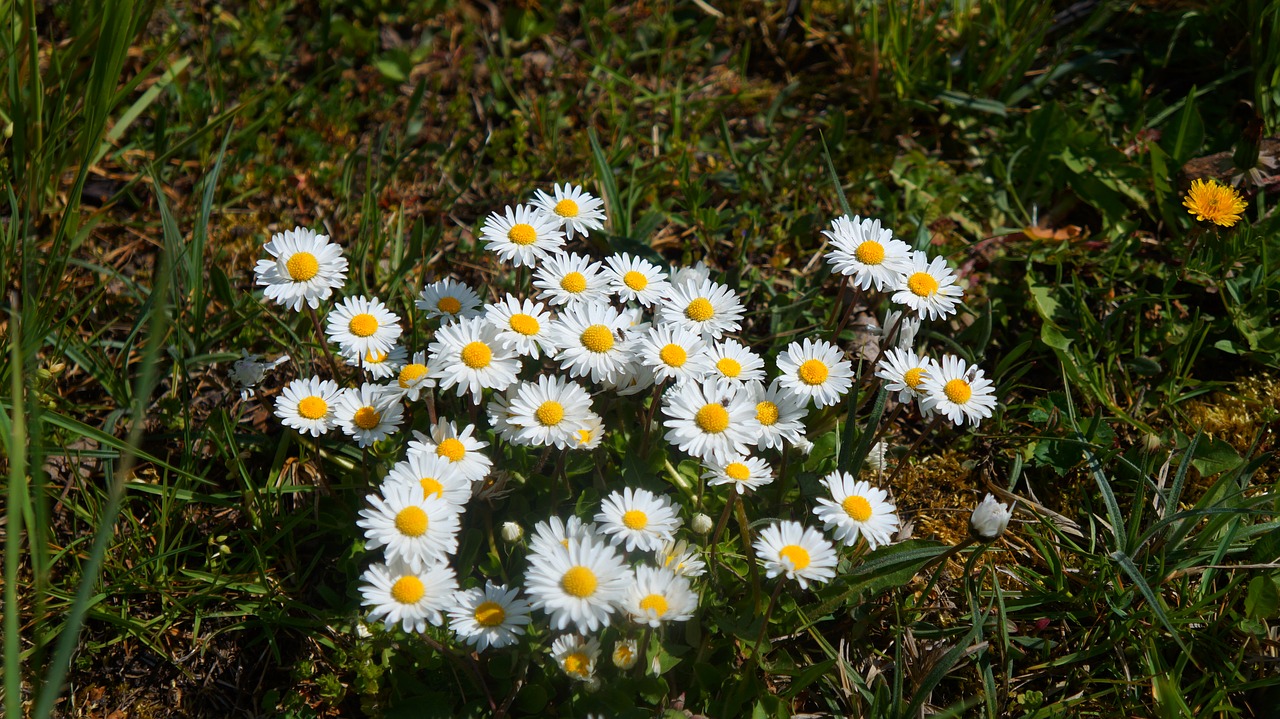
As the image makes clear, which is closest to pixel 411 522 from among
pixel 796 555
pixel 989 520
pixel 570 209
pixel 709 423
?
pixel 709 423

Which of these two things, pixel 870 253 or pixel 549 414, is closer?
pixel 549 414

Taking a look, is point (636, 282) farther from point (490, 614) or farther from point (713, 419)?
point (490, 614)

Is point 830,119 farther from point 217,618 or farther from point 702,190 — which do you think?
point 217,618

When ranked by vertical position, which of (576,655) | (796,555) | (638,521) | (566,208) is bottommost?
(576,655)

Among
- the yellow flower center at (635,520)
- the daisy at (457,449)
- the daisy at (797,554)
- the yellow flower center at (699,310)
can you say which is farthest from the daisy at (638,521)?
the yellow flower center at (699,310)

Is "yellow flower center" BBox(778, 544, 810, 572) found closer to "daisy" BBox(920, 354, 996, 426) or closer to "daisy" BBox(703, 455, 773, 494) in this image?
"daisy" BBox(703, 455, 773, 494)

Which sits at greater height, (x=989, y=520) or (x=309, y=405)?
(x=309, y=405)

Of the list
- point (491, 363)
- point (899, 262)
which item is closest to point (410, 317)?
point (491, 363)
